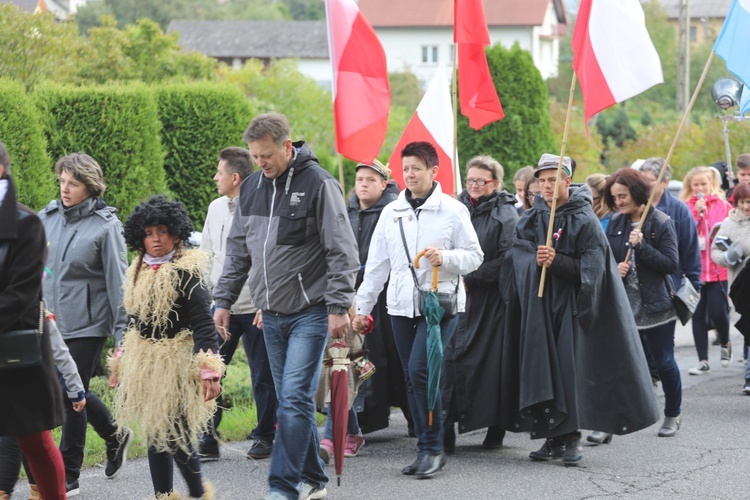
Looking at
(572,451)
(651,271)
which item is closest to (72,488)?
(572,451)

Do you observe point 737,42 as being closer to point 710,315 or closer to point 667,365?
point 667,365

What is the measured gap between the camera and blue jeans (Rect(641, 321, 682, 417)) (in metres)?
8.05

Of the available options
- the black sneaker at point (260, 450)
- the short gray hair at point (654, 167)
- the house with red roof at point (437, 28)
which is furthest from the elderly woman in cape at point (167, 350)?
the house with red roof at point (437, 28)

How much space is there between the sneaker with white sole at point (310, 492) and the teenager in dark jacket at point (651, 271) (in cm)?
303

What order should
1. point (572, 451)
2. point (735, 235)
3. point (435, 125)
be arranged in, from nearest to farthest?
point (572, 451)
point (435, 125)
point (735, 235)

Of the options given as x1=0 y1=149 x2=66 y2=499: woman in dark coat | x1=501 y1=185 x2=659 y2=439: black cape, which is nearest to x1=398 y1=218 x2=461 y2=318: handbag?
x1=501 y1=185 x2=659 y2=439: black cape

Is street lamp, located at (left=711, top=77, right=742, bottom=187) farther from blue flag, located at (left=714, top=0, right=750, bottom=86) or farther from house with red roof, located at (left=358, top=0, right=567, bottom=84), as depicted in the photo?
house with red roof, located at (left=358, top=0, right=567, bottom=84)

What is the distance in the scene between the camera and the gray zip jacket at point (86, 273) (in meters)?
6.36

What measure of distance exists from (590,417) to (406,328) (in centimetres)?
137

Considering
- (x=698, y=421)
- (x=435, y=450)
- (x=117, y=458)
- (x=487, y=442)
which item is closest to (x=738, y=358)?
(x=698, y=421)

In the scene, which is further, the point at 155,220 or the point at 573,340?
the point at 573,340

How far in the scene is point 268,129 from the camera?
5.77 meters

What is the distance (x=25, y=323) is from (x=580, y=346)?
3.70 meters

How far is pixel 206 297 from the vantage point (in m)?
5.57
